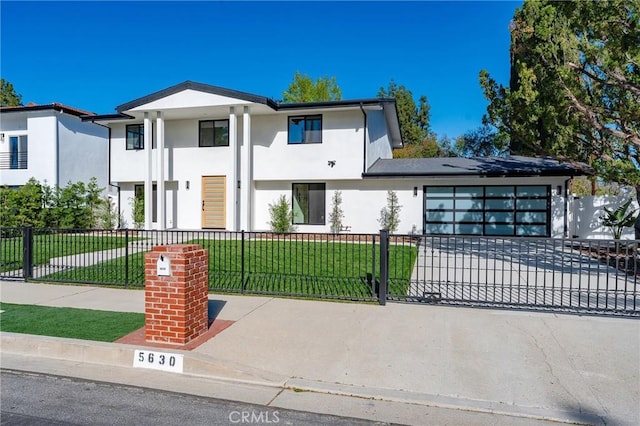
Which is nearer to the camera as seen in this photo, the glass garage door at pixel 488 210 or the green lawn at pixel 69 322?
the green lawn at pixel 69 322

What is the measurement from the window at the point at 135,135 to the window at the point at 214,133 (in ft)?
10.5

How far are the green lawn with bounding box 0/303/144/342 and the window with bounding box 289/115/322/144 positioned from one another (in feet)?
39.4

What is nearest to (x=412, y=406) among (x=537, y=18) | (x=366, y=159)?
(x=537, y=18)

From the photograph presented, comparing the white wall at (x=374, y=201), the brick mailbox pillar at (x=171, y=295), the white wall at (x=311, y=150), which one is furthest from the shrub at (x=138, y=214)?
the brick mailbox pillar at (x=171, y=295)

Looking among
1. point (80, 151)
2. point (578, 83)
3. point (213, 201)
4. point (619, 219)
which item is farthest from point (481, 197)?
point (80, 151)

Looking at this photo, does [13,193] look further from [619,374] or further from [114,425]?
[619,374]

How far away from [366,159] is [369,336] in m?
12.2

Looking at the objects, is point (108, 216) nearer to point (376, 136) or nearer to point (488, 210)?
point (376, 136)

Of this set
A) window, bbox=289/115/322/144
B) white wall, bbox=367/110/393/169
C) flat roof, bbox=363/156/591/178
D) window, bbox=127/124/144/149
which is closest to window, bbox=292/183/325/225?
window, bbox=289/115/322/144

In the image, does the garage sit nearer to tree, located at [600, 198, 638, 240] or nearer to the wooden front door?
tree, located at [600, 198, 638, 240]

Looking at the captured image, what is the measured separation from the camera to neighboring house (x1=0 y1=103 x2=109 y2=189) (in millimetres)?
20562

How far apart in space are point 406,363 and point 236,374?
1.85m

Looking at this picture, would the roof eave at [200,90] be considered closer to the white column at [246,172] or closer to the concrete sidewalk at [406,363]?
the white column at [246,172]

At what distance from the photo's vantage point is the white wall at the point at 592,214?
52.1ft
